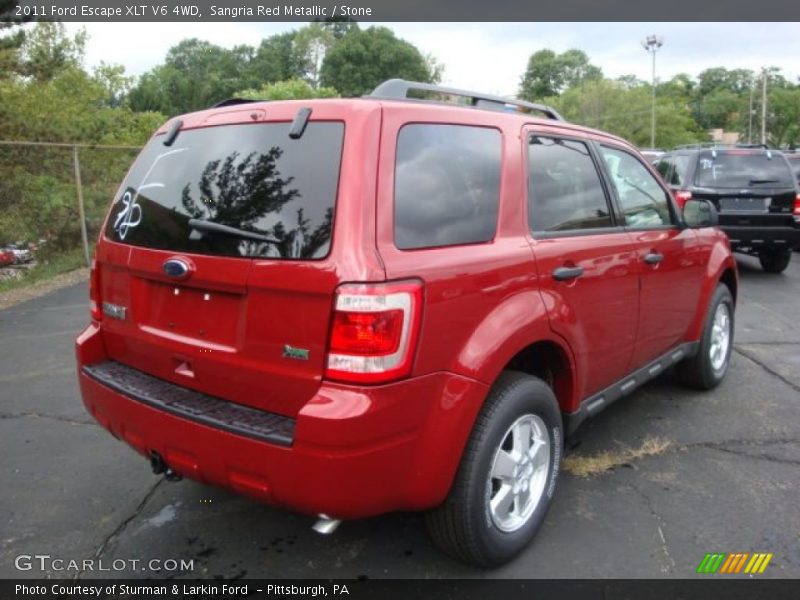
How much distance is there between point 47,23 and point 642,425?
62.5ft

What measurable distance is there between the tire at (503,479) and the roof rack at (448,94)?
126 centimetres

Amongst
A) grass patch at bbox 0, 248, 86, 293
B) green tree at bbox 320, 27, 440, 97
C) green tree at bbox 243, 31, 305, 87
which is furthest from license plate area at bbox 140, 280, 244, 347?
green tree at bbox 243, 31, 305, 87

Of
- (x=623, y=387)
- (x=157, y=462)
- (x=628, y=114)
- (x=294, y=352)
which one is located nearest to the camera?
(x=294, y=352)

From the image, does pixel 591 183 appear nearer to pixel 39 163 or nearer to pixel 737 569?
pixel 737 569

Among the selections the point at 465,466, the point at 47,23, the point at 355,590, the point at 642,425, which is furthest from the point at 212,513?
the point at 47,23

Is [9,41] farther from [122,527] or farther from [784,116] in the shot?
[784,116]

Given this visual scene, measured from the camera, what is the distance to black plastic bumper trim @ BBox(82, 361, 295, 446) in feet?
7.58

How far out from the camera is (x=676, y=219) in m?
4.17

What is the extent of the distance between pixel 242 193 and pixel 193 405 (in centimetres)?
81

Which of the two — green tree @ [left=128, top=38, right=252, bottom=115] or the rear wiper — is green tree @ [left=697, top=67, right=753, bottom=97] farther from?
the rear wiper

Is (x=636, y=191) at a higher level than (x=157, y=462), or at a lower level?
higher

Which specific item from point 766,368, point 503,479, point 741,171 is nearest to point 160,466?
point 503,479

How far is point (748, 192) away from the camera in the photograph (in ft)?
29.4

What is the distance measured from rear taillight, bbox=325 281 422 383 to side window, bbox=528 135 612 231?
3.07ft
